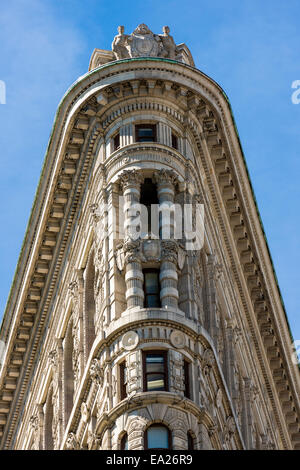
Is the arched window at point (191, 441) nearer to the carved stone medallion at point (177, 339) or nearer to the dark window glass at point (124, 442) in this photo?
the dark window glass at point (124, 442)

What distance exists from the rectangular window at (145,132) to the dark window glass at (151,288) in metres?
6.85

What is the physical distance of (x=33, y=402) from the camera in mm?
92125

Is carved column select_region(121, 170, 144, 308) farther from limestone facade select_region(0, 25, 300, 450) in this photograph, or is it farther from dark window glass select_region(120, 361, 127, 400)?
dark window glass select_region(120, 361, 127, 400)

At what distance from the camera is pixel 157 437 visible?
72938 millimetres

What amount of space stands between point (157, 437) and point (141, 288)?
6866 mm

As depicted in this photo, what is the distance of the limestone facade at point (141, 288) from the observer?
7538 cm

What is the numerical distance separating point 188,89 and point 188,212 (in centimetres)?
659

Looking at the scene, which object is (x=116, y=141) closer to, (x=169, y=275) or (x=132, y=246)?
(x=132, y=246)

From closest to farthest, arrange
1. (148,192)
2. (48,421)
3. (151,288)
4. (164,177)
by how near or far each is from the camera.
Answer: (151,288), (164,177), (148,192), (48,421)

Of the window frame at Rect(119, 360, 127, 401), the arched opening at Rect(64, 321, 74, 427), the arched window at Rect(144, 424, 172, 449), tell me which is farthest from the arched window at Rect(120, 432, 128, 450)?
the arched opening at Rect(64, 321, 74, 427)

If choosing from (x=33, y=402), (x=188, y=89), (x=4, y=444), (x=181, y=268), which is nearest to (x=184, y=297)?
(x=181, y=268)

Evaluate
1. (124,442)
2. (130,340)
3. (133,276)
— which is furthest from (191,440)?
(133,276)

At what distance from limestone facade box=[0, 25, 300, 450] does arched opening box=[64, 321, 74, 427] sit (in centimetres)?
9
